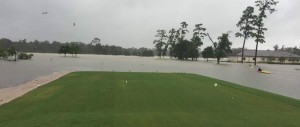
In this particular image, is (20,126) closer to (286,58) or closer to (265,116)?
(265,116)

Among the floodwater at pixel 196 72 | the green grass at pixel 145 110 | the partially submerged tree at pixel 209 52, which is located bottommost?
the floodwater at pixel 196 72

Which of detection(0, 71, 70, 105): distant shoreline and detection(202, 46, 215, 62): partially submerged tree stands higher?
detection(202, 46, 215, 62): partially submerged tree

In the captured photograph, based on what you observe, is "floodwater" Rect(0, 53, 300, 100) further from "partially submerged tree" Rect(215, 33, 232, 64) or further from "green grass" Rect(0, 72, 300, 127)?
"partially submerged tree" Rect(215, 33, 232, 64)

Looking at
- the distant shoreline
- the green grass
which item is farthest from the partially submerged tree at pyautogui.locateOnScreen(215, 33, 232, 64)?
the green grass

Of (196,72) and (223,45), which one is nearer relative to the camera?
(196,72)

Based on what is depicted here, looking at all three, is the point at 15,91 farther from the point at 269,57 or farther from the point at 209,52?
the point at 269,57

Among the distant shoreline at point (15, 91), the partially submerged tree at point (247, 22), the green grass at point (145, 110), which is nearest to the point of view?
the green grass at point (145, 110)

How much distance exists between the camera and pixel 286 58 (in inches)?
6594

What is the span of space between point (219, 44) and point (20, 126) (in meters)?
117

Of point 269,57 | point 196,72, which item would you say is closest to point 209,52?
point 269,57

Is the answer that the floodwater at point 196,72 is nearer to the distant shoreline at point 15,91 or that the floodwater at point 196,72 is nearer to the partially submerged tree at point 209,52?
the distant shoreline at point 15,91

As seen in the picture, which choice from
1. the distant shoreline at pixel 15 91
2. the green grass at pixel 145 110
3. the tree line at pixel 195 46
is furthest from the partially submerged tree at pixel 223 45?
the green grass at pixel 145 110

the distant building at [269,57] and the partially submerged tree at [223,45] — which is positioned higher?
the partially submerged tree at [223,45]

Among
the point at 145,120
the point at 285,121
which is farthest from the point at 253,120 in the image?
the point at 145,120
